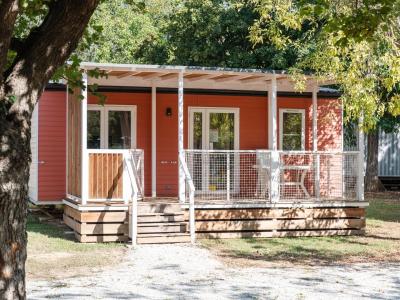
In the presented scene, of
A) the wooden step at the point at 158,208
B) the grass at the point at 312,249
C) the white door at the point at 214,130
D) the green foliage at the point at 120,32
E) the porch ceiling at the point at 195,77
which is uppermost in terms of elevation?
the green foliage at the point at 120,32

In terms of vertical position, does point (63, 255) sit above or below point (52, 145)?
below

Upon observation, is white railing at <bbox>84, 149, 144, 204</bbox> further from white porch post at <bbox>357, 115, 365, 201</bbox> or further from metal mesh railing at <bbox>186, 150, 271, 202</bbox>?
white porch post at <bbox>357, 115, 365, 201</bbox>

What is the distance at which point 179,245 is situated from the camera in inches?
498

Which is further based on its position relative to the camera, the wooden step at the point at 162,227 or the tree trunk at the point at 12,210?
the wooden step at the point at 162,227

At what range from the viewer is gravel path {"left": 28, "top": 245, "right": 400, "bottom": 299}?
7.98m

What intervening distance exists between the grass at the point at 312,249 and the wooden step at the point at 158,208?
858mm

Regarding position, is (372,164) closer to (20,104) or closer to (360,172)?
(360,172)

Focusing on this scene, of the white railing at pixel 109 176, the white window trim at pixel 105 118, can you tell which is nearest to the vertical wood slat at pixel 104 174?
the white railing at pixel 109 176

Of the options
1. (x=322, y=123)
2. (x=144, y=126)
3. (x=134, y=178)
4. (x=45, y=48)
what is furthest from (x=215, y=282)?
(x=322, y=123)

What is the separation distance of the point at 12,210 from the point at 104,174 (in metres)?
9.82

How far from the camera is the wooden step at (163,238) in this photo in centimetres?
1263

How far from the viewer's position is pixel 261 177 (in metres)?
14.7

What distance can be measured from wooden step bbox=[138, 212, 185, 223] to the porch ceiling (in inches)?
112

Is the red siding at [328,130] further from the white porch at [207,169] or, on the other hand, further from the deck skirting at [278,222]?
the deck skirting at [278,222]
